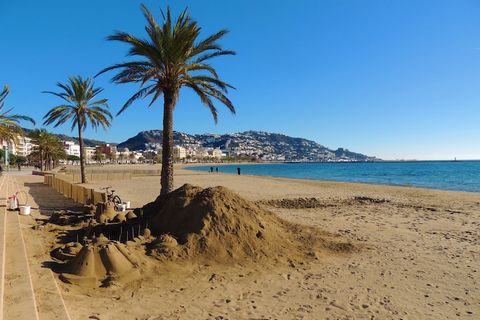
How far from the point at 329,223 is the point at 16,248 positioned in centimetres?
981

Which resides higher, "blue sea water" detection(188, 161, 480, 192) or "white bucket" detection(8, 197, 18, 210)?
"white bucket" detection(8, 197, 18, 210)

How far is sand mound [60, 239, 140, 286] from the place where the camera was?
646cm

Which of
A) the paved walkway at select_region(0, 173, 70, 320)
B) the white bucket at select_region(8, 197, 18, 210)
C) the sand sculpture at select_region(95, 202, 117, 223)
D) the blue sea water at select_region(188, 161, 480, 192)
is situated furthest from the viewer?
the blue sea water at select_region(188, 161, 480, 192)

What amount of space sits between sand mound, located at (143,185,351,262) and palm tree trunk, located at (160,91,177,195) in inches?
190

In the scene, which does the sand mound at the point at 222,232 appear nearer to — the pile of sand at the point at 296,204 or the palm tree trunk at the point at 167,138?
the palm tree trunk at the point at 167,138

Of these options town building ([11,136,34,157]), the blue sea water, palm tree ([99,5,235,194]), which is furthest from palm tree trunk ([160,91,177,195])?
town building ([11,136,34,157])

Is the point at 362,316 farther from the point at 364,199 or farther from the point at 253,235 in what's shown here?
the point at 364,199

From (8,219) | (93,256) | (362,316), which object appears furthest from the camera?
(8,219)

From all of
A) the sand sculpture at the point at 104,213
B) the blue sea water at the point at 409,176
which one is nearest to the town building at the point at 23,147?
the blue sea water at the point at 409,176

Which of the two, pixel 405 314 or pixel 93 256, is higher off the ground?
pixel 93 256

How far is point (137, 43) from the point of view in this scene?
14.5 metres

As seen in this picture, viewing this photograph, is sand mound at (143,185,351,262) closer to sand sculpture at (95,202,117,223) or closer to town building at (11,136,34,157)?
sand sculpture at (95,202,117,223)

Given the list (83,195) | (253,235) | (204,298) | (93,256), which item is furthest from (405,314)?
(83,195)

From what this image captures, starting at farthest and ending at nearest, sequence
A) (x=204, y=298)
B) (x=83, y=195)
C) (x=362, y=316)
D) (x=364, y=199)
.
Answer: (x=364, y=199)
(x=83, y=195)
(x=204, y=298)
(x=362, y=316)
